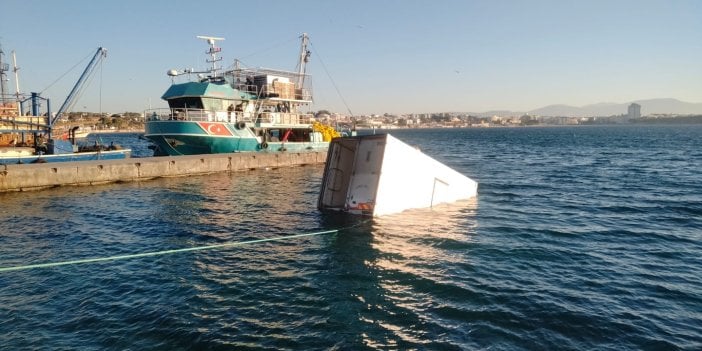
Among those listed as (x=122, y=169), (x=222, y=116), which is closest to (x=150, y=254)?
(x=122, y=169)

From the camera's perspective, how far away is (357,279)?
899 cm

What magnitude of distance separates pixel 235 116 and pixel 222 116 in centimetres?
136

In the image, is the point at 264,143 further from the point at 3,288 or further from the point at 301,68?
the point at 3,288

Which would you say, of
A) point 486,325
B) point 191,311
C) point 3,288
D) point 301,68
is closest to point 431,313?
point 486,325

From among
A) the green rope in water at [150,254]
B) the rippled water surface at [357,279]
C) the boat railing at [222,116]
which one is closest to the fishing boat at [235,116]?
the boat railing at [222,116]

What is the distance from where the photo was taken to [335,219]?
14.7 meters

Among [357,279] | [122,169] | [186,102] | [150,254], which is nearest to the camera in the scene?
[357,279]

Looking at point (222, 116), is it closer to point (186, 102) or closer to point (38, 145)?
point (186, 102)

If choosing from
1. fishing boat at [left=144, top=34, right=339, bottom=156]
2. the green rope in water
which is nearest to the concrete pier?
fishing boat at [left=144, top=34, right=339, bottom=156]

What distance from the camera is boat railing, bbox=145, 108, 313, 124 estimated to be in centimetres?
3150

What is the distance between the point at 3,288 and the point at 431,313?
8.45 m

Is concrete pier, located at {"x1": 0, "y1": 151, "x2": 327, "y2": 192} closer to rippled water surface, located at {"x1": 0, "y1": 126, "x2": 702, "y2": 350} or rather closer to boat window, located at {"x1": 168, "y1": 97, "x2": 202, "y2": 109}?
rippled water surface, located at {"x1": 0, "y1": 126, "x2": 702, "y2": 350}

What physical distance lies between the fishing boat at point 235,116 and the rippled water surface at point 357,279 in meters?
14.5

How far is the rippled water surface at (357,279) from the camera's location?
6598 millimetres
